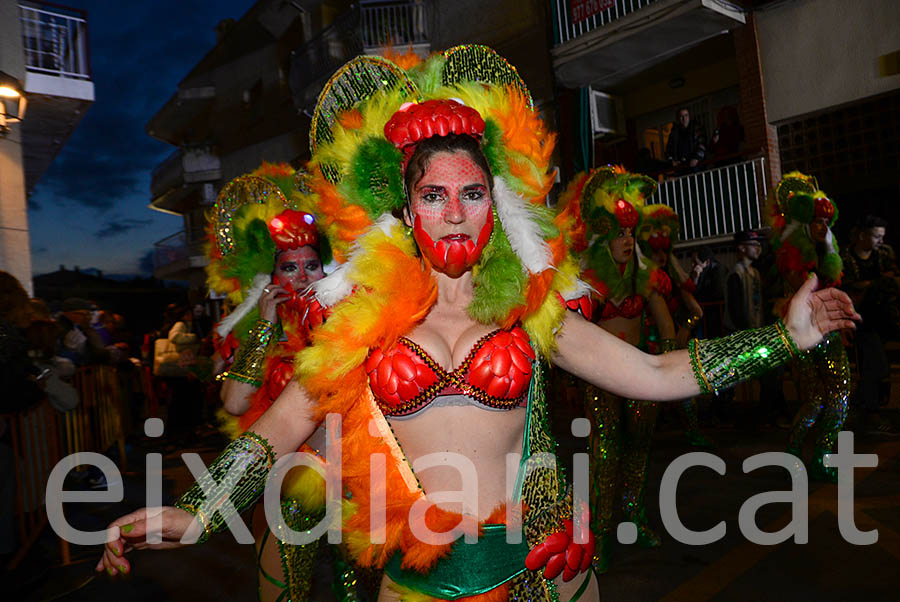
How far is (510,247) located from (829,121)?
10.6m

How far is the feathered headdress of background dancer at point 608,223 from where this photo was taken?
4516 mm

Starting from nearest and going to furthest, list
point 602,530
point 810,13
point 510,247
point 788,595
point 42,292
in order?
point 510,247 → point 788,595 → point 602,530 → point 810,13 → point 42,292

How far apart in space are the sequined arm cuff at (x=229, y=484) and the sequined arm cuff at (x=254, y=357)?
115 cm

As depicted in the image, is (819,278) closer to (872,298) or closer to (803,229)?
(803,229)

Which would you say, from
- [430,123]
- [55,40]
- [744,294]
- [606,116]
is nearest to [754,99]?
[606,116]

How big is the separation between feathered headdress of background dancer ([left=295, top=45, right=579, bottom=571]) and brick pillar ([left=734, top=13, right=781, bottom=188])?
9983mm

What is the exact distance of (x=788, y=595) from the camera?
3324 millimetres

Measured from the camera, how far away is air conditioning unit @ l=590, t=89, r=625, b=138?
13383 millimetres

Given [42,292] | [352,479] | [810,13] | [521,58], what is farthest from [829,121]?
[42,292]

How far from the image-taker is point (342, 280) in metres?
2.05

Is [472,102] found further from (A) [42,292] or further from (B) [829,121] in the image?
(A) [42,292]

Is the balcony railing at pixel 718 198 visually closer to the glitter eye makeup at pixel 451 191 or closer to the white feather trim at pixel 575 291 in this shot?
the white feather trim at pixel 575 291

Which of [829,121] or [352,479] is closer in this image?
[352,479]

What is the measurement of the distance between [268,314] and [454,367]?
4.90ft
